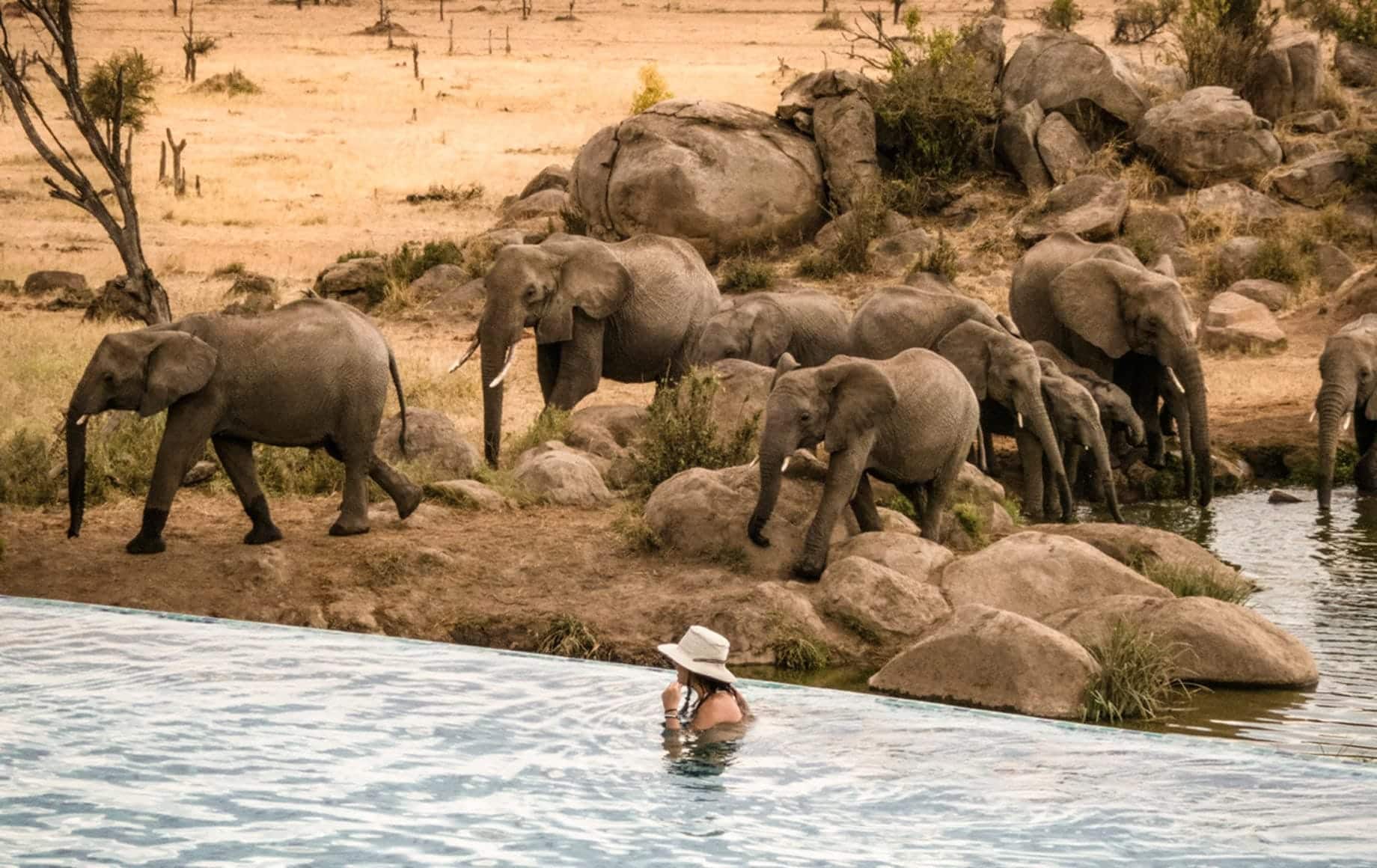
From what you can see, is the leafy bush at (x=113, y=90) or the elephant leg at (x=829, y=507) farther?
the leafy bush at (x=113, y=90)

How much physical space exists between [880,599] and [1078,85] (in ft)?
58.0

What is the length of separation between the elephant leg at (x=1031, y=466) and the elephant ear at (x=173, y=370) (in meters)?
6.44

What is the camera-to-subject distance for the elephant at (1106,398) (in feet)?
55.6

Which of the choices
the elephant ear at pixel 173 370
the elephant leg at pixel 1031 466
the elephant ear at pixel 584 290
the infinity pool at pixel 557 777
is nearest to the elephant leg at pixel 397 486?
the elephant ear at pixel 173 370

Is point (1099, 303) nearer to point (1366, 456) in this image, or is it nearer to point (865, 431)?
point (1366, 456)

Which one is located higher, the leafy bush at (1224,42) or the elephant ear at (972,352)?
the leafy bush at (1224,42)

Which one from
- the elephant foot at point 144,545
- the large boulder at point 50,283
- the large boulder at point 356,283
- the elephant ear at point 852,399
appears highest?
the elephant ear at point 852,399

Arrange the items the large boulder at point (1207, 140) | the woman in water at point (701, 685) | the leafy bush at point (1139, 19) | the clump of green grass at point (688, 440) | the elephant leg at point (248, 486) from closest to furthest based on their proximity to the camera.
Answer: the woman in water at point (701, 685), the elephant leg at point (248, 486), the clump of green grass at point (688, 440), the large boulder at point (1207, 140), the leafy bush at point (1139, 19)

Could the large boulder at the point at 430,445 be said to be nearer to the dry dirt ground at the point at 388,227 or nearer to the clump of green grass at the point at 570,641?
the dry dirt ground at the point at 388,227

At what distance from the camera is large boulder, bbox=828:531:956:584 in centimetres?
1190

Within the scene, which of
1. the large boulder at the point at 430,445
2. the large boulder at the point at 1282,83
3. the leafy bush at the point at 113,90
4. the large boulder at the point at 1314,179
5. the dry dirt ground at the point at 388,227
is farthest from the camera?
the leafy bush at the point at 113,90

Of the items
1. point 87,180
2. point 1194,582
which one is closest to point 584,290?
point 1194,582

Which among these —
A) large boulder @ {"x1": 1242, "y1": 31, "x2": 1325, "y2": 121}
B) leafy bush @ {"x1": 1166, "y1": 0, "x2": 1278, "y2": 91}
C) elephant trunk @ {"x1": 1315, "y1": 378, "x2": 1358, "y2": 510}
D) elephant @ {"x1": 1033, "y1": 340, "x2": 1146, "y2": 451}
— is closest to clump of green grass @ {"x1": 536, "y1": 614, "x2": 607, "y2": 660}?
elephant @ {"x1": 1033, "y1": 340, "x2": 1146, "y2": 451}

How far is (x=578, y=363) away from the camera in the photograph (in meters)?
16.6
